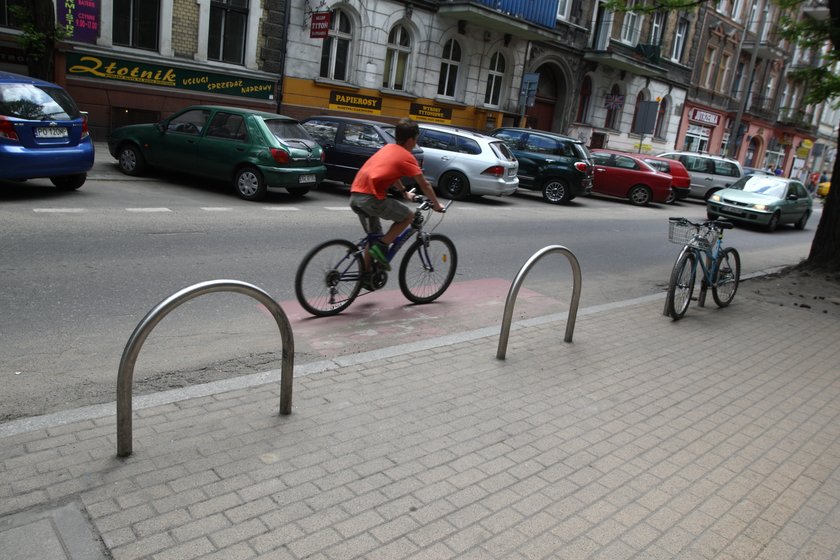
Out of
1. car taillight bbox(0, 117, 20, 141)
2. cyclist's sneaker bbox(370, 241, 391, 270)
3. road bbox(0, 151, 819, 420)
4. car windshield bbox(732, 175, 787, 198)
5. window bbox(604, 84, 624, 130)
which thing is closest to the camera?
road bbox(0, 151, 819, 420)

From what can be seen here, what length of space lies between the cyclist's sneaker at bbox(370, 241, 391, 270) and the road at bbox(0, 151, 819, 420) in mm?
489

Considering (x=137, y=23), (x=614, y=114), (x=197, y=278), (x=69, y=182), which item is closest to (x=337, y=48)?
(x=137, y=23)

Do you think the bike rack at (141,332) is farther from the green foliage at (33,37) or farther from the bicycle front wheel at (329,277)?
the green foliage at (33,37)

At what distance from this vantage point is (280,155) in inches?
469

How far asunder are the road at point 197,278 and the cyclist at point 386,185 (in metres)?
0.78

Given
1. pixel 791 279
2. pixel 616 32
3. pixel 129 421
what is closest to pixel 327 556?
pixel 129 421

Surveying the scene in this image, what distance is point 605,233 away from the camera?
46.3 ft

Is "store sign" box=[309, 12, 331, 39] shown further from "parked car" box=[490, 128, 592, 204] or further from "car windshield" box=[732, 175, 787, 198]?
"car windshield" box=[732, 175, 787, 198]

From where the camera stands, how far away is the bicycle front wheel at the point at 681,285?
7.02 meters

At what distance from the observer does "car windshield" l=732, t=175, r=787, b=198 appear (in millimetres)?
19469

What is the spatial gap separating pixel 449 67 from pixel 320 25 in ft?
23.1

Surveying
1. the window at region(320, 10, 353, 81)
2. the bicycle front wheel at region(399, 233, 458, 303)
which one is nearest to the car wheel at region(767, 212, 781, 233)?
the window at region(320, 10, 353, 81)

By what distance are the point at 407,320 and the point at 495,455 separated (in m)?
2.70

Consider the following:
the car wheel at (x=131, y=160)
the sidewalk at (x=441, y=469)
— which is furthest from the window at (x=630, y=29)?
the sidewalk at (x=441, y=469)
